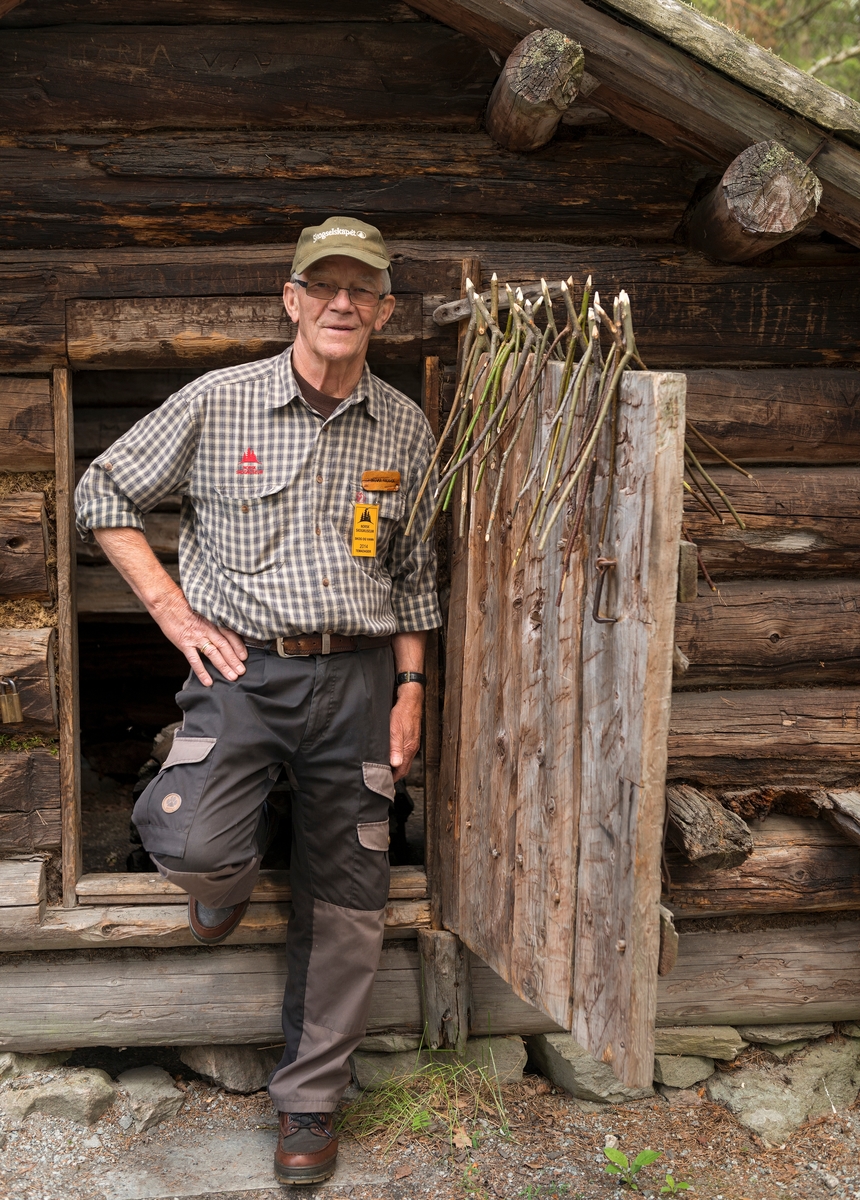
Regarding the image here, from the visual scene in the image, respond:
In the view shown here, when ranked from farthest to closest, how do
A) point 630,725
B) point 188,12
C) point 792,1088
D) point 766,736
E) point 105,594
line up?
1. point 105,594
2. point 792,1088
3. point 766,736
4. point 188,12
5. point 630,725

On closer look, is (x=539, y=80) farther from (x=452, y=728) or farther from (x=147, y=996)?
(x=147, y=996)

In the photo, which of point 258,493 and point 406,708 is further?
point 406,708

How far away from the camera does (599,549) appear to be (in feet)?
7.87

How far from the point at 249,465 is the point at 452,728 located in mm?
1041

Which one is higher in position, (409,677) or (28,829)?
(409,677)

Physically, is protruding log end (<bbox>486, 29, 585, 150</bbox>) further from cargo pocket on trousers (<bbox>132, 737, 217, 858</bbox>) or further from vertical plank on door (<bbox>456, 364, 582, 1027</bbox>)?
cargo pocket on trousers (<bbox>132, 737, 217, 858</bbox>)

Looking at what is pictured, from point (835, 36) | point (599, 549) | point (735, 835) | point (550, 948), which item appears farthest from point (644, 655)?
point (835, 36)

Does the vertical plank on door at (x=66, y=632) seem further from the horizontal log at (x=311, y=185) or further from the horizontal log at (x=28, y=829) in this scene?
the horizontal log at (x=311, y=185)

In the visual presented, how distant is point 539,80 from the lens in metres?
2.74

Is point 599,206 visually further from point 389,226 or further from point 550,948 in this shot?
point 550,948

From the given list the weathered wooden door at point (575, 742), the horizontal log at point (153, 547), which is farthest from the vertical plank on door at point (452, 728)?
the horizontal log at point (153, 547)

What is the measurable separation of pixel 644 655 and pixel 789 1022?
2260 millimetres

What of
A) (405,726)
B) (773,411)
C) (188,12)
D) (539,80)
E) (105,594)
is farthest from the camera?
(105,594)

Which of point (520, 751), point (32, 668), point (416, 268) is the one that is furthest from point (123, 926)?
point (416, 268)
